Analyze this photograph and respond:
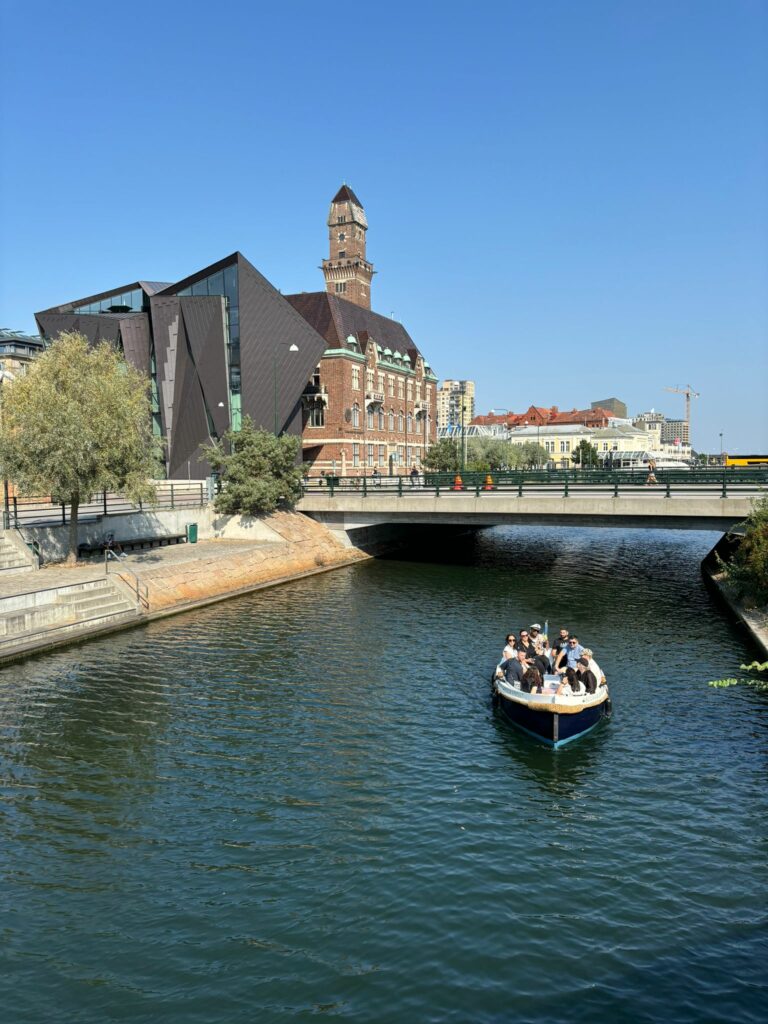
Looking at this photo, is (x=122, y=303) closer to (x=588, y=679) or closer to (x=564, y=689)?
(x=588, y=679)

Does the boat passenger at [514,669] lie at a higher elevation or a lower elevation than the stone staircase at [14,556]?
lower

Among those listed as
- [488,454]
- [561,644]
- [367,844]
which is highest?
[488,454]

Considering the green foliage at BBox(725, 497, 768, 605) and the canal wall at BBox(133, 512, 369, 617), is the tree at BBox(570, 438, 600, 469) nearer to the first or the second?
the canal wall at BBox(133, 512, 369, 617)

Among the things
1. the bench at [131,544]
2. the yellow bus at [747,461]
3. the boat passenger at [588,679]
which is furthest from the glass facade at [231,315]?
the yellow bus at [747,461]

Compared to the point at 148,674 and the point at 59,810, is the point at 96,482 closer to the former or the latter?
the point at 148,674

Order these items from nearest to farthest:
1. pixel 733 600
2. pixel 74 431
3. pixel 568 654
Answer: pixel 568 654, pixel 74 431, pixel 733 600

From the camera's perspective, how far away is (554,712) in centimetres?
1773

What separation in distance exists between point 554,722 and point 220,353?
55423 mm

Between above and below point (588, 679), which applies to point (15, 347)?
above

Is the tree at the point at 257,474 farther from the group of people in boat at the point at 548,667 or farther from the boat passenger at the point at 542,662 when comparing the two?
the boat passenger at the point at 542,662

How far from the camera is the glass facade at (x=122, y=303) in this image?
74.8m

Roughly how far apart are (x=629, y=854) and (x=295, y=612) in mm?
22059

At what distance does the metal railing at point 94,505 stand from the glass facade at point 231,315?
1479cm

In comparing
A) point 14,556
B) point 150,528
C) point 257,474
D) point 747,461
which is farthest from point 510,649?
point 747,461
